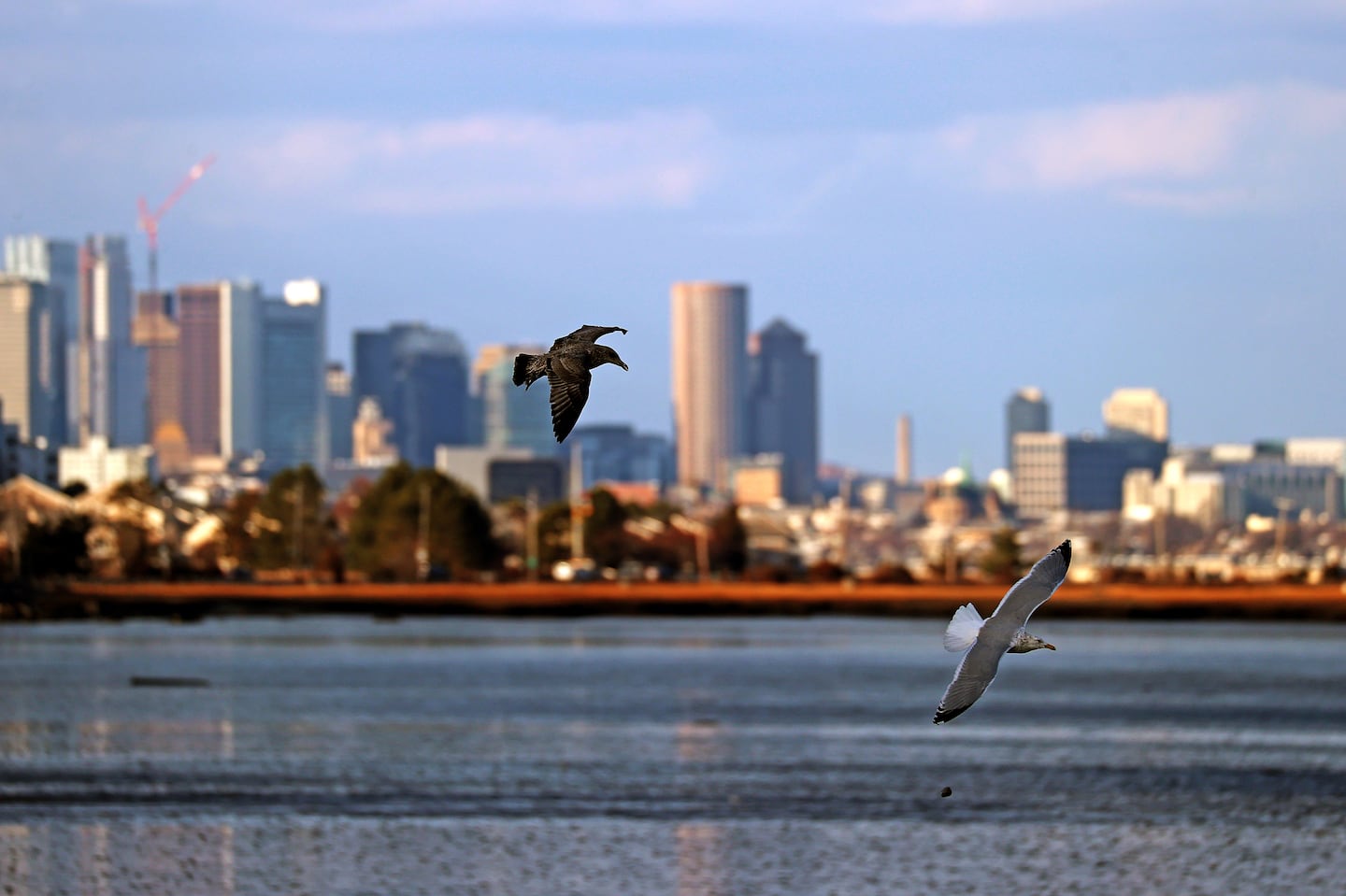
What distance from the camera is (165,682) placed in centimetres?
8869

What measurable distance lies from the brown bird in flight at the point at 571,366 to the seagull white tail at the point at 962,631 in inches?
123

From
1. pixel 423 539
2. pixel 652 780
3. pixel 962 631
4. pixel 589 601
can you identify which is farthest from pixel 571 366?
pixel 423 539

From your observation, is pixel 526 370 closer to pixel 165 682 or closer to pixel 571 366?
pixel 571 366

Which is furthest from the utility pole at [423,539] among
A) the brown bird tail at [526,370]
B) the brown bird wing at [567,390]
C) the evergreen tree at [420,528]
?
the brown bird wing at [567,390]

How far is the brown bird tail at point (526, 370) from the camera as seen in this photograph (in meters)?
16.1

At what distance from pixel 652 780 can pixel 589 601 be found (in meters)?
127

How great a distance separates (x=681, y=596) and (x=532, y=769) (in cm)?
13025

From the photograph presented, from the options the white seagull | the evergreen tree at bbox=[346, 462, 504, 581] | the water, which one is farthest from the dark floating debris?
the evergreen tree at bbox=[346, 462, 504, 581]

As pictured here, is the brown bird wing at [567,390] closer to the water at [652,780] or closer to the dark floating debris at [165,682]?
the water at [652,780]

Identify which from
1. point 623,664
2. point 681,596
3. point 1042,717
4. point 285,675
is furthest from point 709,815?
point 681,596

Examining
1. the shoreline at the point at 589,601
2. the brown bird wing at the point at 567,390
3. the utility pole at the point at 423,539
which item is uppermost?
the brown bird wing at the point at 567,390

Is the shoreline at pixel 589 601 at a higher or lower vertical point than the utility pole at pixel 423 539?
lower

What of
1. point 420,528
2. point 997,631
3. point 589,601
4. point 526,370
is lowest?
point 589,601

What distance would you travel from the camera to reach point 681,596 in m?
188
